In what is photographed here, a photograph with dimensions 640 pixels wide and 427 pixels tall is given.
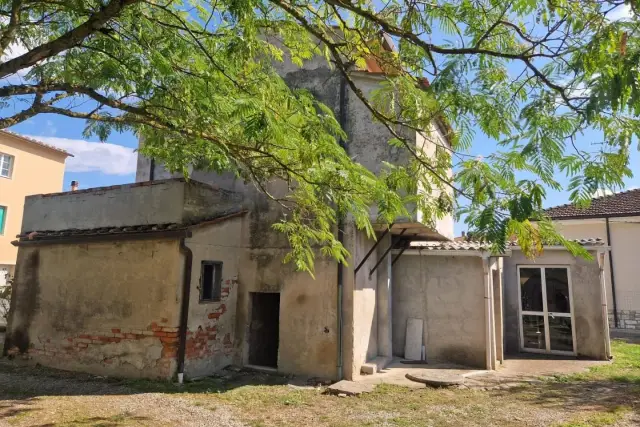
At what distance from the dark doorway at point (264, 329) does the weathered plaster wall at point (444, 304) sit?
319 centimetres

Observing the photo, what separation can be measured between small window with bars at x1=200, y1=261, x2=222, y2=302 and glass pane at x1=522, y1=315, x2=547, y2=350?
9.05m

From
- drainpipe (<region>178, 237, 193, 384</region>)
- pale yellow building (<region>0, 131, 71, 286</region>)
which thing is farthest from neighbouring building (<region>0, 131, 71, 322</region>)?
drainpipe (<region>178, 237, 193, 384</region>)

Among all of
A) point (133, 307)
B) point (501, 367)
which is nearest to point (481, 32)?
point (133, 307)


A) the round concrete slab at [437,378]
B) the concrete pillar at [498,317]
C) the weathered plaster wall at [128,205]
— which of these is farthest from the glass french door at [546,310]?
A: the weathered plaster wall at [128,205]

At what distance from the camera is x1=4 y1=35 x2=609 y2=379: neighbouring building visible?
869 cm

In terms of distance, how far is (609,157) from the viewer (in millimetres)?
3760

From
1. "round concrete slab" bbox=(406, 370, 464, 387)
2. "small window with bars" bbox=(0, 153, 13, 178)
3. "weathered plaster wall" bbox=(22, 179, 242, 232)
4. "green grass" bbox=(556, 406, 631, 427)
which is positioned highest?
"small window with bars" bbox=(0, 153, 13, 178)

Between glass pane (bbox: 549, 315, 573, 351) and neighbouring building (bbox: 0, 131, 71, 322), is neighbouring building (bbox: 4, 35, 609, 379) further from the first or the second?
neighbouring building (bbox: 0, 131, 71, 322)

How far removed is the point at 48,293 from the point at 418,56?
9515 millimetres

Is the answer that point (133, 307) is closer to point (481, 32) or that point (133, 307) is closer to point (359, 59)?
point (359, 59)

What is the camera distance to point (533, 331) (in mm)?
12586

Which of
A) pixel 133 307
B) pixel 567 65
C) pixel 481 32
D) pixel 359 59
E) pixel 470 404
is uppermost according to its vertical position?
pixel 359 59

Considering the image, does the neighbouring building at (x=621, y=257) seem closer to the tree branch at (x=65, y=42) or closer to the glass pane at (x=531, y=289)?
the glass pane at (x=531, y=289)

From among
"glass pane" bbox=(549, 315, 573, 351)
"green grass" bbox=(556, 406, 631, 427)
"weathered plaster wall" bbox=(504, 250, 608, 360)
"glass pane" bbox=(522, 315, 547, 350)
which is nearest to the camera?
"green grass" bbox=(556, 406, 631, 427)
